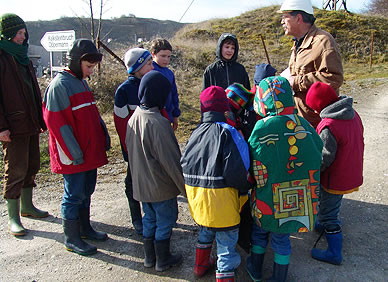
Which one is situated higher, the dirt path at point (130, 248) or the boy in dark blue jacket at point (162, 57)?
the boy in dark blue jacket at point (162, 57)

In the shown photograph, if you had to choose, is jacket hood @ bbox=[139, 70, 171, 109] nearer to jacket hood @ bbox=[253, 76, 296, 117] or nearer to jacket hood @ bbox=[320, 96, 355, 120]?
jacket hood @ bbox=[253, 76, 296, 117]

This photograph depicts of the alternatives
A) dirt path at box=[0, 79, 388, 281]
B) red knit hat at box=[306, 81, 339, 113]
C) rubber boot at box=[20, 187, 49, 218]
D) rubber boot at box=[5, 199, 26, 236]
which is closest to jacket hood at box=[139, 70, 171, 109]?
red knit hat at box=[306, 81, 339, 113]

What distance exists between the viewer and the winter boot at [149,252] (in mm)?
2794

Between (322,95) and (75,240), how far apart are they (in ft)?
8.47

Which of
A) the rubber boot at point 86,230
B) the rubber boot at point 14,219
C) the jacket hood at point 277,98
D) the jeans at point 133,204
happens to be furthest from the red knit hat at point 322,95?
the rubber boot at point 14,219

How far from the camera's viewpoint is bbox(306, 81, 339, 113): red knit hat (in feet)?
8.63

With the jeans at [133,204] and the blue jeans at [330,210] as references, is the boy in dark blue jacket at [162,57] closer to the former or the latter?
the jeans at [133,204]

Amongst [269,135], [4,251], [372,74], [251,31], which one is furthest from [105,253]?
[251,31]

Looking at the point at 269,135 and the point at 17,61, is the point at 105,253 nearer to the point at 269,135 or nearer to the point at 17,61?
the point at 269,135

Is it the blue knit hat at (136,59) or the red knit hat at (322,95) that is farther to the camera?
the blue knit hat at (136,59)

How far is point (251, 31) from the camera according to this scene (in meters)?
24.3

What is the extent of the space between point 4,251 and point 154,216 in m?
1.59

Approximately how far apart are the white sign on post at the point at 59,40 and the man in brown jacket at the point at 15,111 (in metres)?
4.91

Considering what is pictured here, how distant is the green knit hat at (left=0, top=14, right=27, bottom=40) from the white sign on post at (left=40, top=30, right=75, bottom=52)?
4.96m
